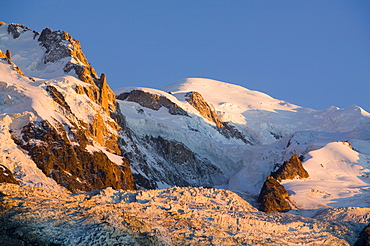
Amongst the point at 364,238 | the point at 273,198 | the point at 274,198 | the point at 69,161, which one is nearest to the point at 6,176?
the point at 69,161

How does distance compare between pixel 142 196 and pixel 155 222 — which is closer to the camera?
pixel 155 222

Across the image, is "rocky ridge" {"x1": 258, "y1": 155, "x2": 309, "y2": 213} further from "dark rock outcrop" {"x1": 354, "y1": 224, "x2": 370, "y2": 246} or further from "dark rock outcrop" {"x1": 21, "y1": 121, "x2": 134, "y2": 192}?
"dark rock outcrop" {"x1": 354, "y1": 224, "x2": 370, "y2": 246}

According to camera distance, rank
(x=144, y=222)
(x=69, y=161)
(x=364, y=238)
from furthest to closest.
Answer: (x=69, y=161)
(x=364, y=238)
(x=144, y=222)

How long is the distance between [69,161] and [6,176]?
34.3 metres

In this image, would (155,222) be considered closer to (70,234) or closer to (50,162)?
(70,234)

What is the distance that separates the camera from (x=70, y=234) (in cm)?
9106

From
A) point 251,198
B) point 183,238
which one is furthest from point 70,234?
point 251,198

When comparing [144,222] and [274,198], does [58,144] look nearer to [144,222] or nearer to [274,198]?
[274,198]

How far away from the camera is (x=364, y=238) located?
113812 millimetres

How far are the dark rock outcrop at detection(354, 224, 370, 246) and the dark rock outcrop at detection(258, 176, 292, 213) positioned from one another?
60.9 meters

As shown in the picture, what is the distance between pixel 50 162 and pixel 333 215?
54440mm

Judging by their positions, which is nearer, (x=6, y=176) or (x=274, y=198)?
(x=6, y=176)

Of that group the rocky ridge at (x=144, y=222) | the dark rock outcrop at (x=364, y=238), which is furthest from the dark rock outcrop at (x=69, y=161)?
the dark rock outcrop at (x=364, y=238)

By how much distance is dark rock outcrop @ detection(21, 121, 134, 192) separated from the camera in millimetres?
169275
